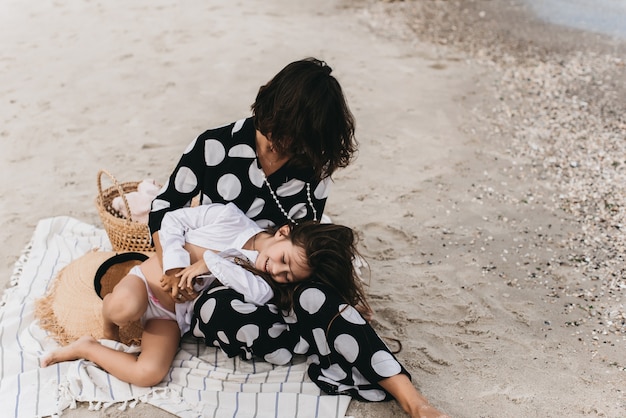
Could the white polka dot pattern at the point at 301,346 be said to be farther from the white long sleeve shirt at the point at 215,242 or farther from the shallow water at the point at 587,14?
the shallow water at the point at 587,14

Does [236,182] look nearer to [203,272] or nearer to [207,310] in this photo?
[203,272]

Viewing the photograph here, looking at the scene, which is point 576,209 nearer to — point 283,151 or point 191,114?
point 283,151

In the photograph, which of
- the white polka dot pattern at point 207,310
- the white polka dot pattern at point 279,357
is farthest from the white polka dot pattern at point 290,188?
the white polka dot pattern at point 279,357

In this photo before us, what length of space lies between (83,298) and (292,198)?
1055 mm

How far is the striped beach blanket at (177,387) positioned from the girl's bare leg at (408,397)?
186 millimetres

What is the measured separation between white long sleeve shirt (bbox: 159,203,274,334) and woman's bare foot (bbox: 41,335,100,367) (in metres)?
0.39

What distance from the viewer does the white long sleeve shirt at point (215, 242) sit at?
251 centimetres

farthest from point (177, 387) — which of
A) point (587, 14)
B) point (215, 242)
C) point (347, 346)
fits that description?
point (587, 14)

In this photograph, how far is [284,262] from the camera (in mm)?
2525

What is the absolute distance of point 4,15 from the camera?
22.9 ft

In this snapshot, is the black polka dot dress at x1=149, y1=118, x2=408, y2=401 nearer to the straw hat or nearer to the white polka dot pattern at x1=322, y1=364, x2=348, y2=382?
the white polka dot pattern at x1=322, y1=364, x2=348, y2=382

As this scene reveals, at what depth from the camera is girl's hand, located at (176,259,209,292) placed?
2.49m

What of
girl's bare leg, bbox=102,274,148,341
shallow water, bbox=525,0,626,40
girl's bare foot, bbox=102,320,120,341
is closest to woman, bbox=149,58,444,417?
girl's bare leg, bbox=102,274,148,341

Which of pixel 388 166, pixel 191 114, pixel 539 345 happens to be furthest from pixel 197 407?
pixel 191 114
